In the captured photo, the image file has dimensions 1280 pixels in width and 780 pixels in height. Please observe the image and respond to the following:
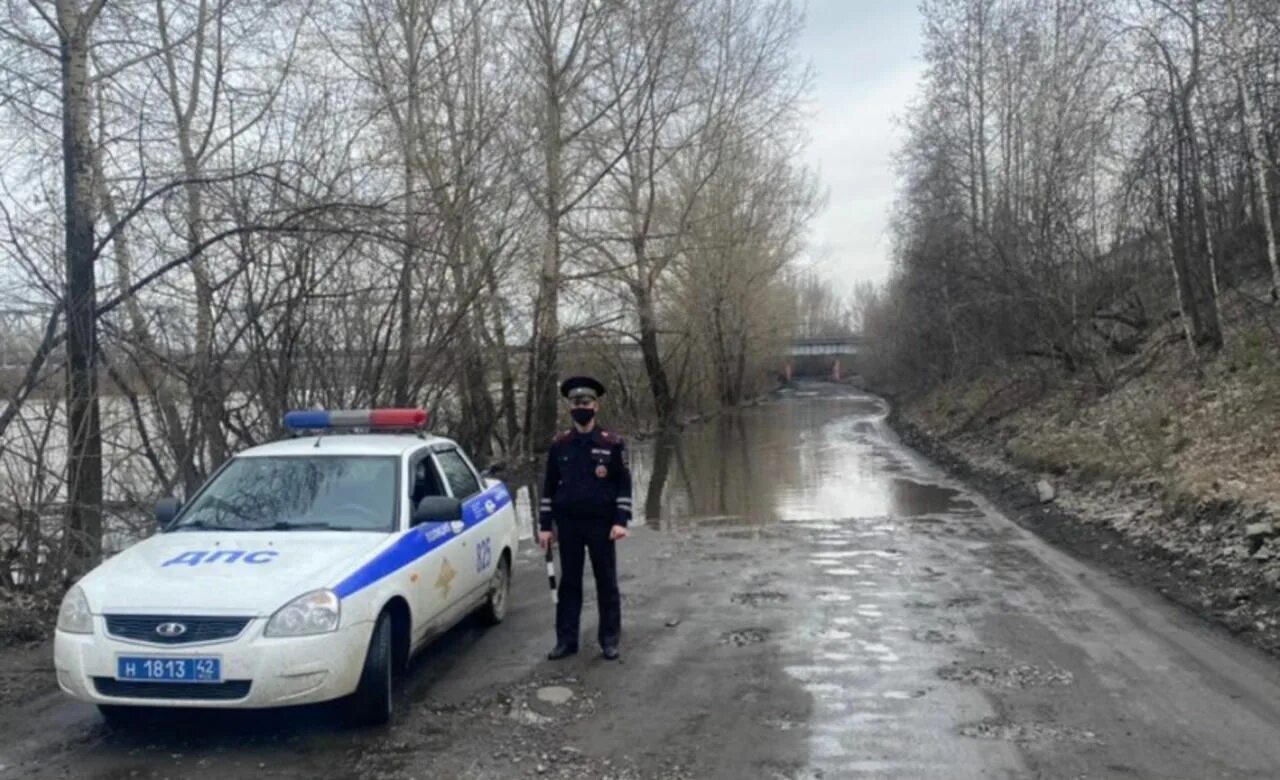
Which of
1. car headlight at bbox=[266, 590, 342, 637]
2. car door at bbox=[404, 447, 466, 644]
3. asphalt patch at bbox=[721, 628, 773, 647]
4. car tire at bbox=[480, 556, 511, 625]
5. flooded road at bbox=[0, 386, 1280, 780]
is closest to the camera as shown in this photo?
flooded road at bbox=[0, 386, 1280, 780]

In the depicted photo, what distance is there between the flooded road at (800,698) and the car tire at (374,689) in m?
0.09

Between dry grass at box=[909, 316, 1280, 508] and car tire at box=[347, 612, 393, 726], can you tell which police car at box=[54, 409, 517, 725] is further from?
dry grass at box=[909, 316, 1280, 508]

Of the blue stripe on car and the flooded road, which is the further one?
the blue stripe on car

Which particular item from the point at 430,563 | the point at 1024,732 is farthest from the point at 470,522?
the point at 1024,732

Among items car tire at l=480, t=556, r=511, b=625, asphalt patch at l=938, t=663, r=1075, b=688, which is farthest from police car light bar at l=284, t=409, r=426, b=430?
asphalt patch at l=938, t=663, r=1075, b=688

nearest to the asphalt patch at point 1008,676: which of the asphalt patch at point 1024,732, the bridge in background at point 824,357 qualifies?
the asphalt patch at point 1024,732

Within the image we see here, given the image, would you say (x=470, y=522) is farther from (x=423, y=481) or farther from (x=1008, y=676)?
(x=1008, y=676)

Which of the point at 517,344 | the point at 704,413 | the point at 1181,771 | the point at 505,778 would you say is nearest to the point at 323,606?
the point at 505,778

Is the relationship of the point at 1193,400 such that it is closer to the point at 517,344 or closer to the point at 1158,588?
the point at 1158,588

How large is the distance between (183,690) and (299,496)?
1979 mm

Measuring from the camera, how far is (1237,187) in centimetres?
2270

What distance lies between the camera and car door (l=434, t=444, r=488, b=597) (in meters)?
8.20

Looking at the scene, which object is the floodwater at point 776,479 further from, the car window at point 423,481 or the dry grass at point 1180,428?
the car window at point 423,481

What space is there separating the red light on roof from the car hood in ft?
5.39
